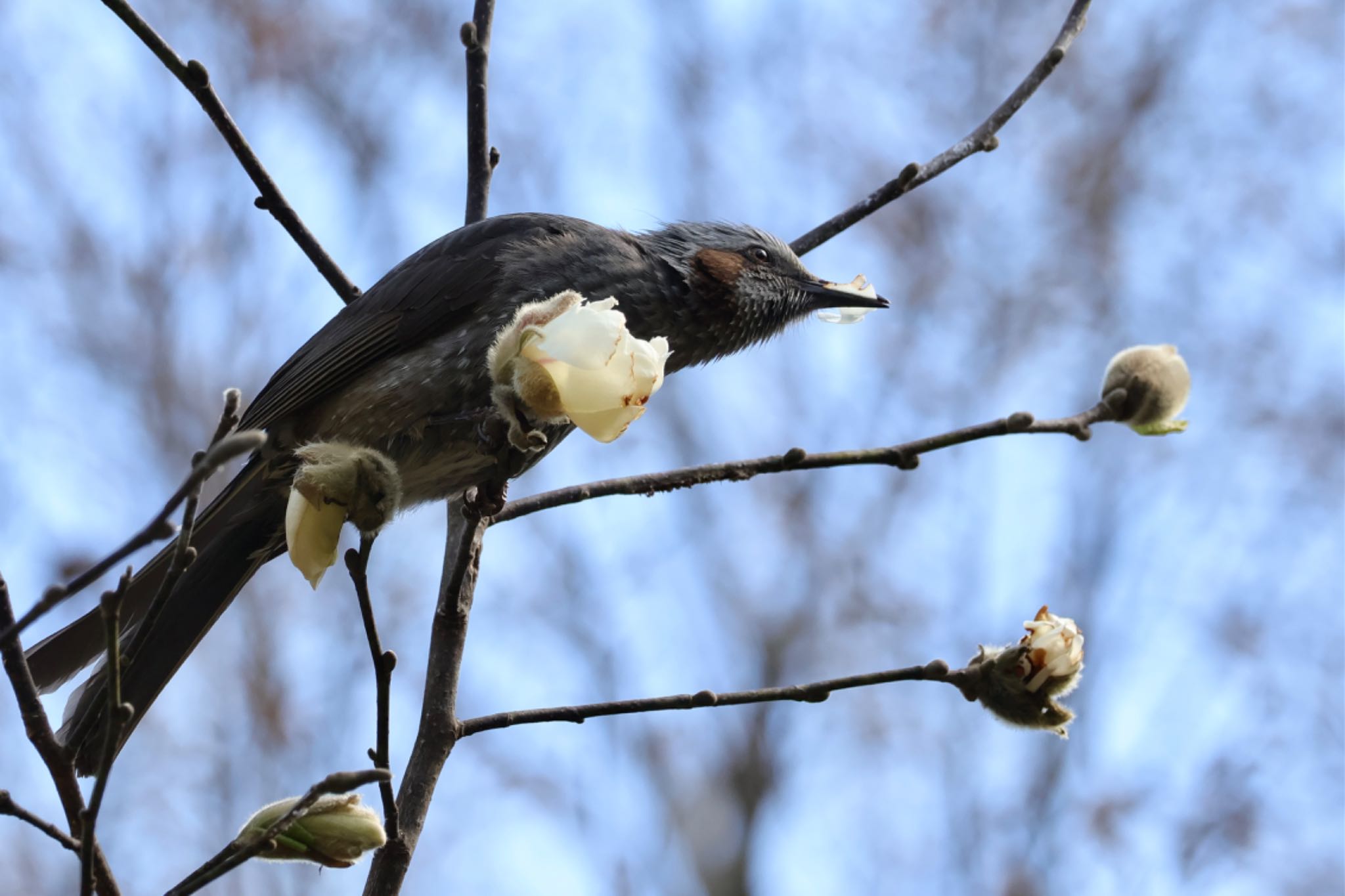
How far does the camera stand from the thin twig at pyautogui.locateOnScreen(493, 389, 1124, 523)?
2303mm

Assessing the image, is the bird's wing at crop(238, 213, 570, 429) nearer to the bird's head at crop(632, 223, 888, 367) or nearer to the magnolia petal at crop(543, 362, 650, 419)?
the bird's head at crop(632, 223, 888, 367)

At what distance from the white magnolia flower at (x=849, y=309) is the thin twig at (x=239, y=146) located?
4.70 feet

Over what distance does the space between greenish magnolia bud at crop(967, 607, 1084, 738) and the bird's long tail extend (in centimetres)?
173

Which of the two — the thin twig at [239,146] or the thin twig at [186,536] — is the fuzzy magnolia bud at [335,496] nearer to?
the thin twig at [186,536]

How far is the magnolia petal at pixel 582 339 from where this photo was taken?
1751mm

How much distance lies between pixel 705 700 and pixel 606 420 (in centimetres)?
74

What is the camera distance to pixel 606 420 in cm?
179

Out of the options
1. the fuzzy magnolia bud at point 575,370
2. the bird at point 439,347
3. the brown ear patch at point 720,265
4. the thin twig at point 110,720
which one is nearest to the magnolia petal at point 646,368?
the fuzzy magnolia bud at point 575,370

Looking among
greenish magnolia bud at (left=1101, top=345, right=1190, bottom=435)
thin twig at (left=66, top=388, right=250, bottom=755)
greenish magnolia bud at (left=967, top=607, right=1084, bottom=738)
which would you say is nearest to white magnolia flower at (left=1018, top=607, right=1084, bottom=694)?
greenish magnolia bud at (left=967, top=607, right=1084, bottom=738)

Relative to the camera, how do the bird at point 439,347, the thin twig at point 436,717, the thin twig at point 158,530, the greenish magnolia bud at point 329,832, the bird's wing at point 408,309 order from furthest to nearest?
the bird's wing at point 408,309 < the bird at point 439,347 < the thin twig at point 436,717 < the greenish magnolia bud at point 329,832 < the thin twig at point 158,530

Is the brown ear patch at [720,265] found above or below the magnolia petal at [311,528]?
above

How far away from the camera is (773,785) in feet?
33.5

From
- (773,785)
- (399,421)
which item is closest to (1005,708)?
(399,421)

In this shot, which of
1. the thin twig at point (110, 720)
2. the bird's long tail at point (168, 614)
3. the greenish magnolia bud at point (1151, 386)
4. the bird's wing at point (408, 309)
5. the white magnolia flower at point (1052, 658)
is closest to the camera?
the thin twig at point (110, 720)
